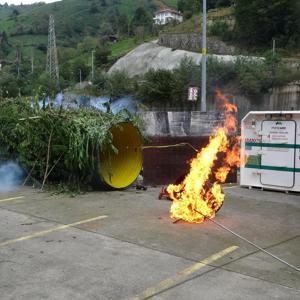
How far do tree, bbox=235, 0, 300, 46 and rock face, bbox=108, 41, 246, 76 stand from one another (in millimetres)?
10862

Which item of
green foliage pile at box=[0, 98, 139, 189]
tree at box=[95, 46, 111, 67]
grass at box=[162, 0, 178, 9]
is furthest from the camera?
grass at box=[162, 0, 178, 9]

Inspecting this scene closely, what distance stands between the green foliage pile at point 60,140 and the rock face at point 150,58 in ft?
145

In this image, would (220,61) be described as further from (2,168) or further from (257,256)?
(257,256)

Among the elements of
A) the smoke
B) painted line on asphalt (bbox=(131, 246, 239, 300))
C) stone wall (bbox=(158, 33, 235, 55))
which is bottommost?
painted line on asphalt (bbox=(131, 246, 239, 300))

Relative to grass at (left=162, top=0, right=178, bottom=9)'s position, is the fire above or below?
below

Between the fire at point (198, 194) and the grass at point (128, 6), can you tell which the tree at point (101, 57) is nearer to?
the fire at point (198, 194)

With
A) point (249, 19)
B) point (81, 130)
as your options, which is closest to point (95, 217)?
point (81, 130)

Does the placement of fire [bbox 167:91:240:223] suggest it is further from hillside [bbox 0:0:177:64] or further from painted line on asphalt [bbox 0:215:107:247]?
hillside [bbox 0:0:177:64]

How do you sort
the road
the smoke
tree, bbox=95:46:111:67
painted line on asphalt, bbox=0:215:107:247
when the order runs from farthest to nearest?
tree, bbox=95:46:111:67, the smoke, painted line on asphalt, bbox=0:215:107:247, the road

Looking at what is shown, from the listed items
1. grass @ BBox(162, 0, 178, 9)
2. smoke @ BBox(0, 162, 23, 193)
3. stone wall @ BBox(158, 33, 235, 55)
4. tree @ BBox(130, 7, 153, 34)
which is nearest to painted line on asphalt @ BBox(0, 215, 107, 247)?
smoke @ BBox(0, 162, 23, 193)

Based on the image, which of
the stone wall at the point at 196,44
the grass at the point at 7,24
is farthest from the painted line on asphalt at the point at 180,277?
the grass at the point at 7,24

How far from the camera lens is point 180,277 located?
5.12 meters

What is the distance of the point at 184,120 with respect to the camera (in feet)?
47.3

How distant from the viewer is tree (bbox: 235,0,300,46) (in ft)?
202
